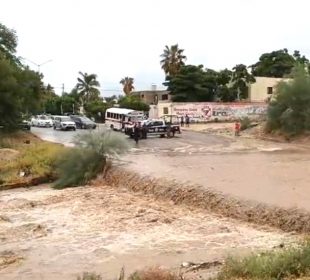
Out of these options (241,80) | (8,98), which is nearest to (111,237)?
(8,98)

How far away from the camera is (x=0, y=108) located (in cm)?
4803

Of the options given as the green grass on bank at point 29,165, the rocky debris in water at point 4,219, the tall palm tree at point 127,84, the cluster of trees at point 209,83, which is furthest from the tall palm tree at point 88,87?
the rocky debris in water at point 4,219

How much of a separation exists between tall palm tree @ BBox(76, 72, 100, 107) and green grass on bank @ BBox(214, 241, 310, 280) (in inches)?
3897

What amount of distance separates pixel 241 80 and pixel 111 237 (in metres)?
65.2

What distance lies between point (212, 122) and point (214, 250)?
56898mm

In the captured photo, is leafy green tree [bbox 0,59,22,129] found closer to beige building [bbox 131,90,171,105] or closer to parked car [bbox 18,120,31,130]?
parked car [bbox 18,120,31,130]

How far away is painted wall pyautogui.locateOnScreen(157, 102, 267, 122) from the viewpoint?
69875 mm

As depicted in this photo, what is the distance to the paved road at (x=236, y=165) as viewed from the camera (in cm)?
2034

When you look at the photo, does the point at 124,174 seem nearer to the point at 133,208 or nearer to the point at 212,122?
the point at 133,208

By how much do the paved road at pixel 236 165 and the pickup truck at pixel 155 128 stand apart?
205 centimetres

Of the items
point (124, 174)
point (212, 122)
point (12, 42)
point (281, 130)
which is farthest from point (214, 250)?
point (212, 122)

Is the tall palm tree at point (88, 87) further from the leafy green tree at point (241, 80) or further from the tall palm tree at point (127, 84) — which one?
the leafy green tree at point (241, 80)

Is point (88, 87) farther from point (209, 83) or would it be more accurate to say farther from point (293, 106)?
point (293, 106)

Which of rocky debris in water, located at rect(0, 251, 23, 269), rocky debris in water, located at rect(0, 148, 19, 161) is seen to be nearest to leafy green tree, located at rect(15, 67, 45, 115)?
rocky debris in water, located at rect(0, 148, 19, 161)
